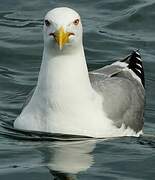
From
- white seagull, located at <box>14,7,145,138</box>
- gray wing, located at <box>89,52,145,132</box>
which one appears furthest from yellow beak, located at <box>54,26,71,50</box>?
gray wing, located at <box>89,52,145,132</box>

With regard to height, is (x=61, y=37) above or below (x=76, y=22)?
below

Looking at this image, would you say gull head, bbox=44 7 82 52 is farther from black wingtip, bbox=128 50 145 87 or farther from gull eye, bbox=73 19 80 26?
black wingtip, bbox=128 50 145 87

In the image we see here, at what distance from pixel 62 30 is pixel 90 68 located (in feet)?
11.3

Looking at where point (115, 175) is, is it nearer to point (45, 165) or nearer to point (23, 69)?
point (45, 165)

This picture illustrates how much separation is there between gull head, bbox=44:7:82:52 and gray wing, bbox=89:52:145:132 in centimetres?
76

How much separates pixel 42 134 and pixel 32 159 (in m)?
0.61

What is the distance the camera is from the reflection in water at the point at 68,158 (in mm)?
7348

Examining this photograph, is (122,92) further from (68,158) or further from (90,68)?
(90,68)

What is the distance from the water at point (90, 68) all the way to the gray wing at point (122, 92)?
8.8 inches

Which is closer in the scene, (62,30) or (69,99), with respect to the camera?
(62,30)

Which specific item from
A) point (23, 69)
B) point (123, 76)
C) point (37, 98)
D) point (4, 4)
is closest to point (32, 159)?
point (37, 98)

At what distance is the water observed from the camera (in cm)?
743

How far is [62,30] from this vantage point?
25.3ft

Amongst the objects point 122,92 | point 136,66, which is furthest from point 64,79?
point 136,66
